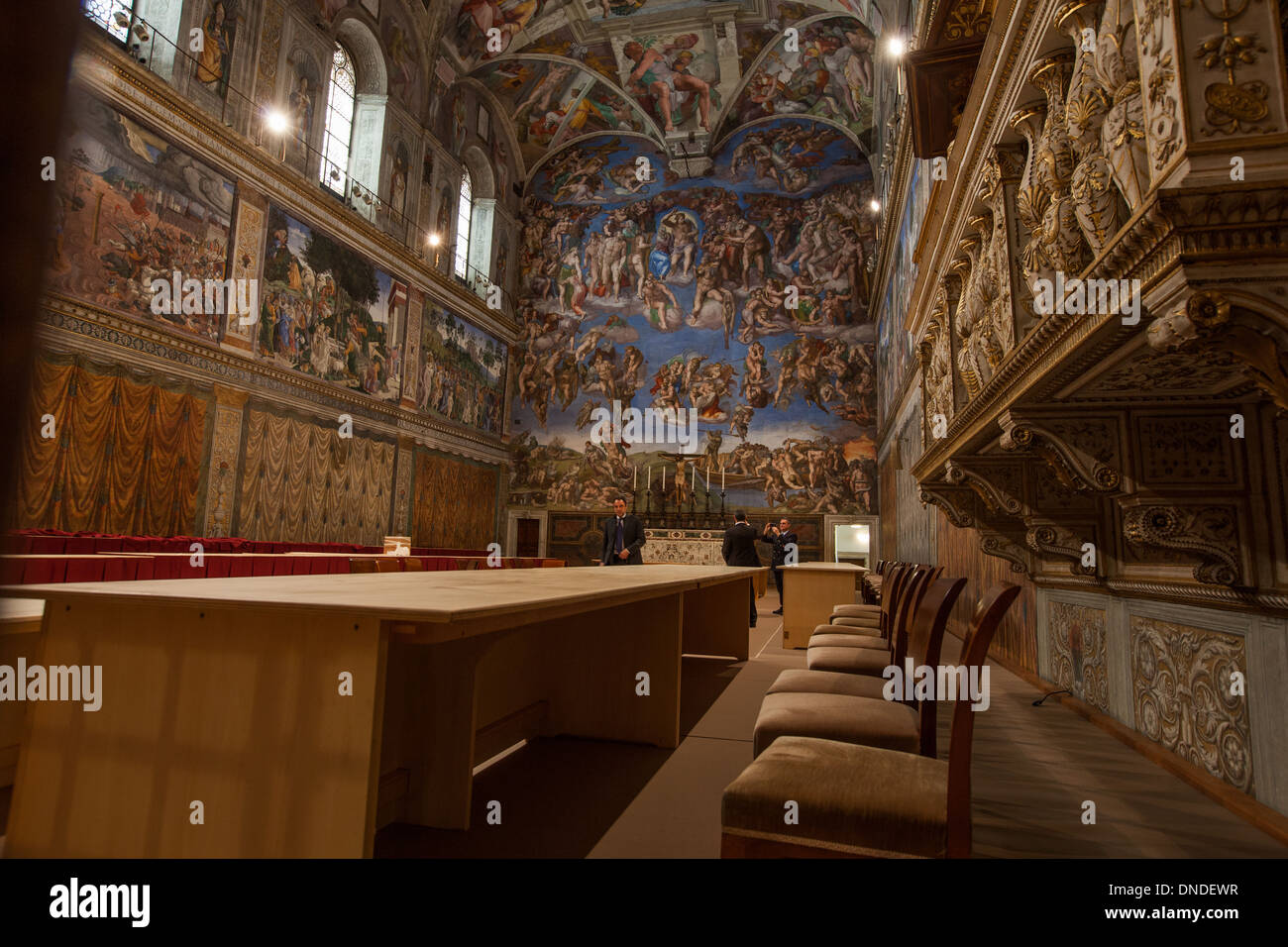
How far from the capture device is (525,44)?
62.6ft

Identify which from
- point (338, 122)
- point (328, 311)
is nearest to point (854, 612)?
point (328, 311)

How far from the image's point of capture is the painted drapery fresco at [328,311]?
12.7 meters

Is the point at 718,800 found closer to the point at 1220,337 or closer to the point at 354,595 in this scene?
the point at 354,595

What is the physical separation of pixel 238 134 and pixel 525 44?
987cm

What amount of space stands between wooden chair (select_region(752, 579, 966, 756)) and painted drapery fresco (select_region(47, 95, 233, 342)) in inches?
394

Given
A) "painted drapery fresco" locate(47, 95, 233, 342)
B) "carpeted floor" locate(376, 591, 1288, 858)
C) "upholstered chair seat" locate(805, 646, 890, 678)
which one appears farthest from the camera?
"painted drapery fresco" locate(47, 95, 233, 342)

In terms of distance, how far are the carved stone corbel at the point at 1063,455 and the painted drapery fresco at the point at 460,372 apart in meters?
15.1

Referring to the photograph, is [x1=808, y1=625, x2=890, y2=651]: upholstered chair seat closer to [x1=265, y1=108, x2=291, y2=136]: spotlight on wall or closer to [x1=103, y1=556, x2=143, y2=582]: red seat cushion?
[x1=103, y1=556, x2=143, y2=582]: red seat cushion

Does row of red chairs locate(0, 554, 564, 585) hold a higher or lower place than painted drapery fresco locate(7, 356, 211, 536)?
lower

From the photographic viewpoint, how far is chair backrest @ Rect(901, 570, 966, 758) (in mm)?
2309

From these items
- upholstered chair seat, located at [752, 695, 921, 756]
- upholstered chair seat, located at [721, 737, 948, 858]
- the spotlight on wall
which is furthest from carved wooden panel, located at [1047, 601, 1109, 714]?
the spotlight on wall

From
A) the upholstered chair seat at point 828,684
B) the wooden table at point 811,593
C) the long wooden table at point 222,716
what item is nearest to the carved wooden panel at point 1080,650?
the upholstered chair seat at point 828,684

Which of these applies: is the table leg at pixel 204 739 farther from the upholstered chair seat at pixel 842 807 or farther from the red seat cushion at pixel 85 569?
the red seat cushion at pixel 85 569

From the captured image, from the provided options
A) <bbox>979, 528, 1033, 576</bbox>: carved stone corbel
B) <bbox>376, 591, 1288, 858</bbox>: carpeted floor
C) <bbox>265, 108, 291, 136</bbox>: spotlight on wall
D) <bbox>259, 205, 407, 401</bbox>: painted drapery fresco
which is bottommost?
<bbox>376, 591, 1288, 858</bbox>: carpeted floor
